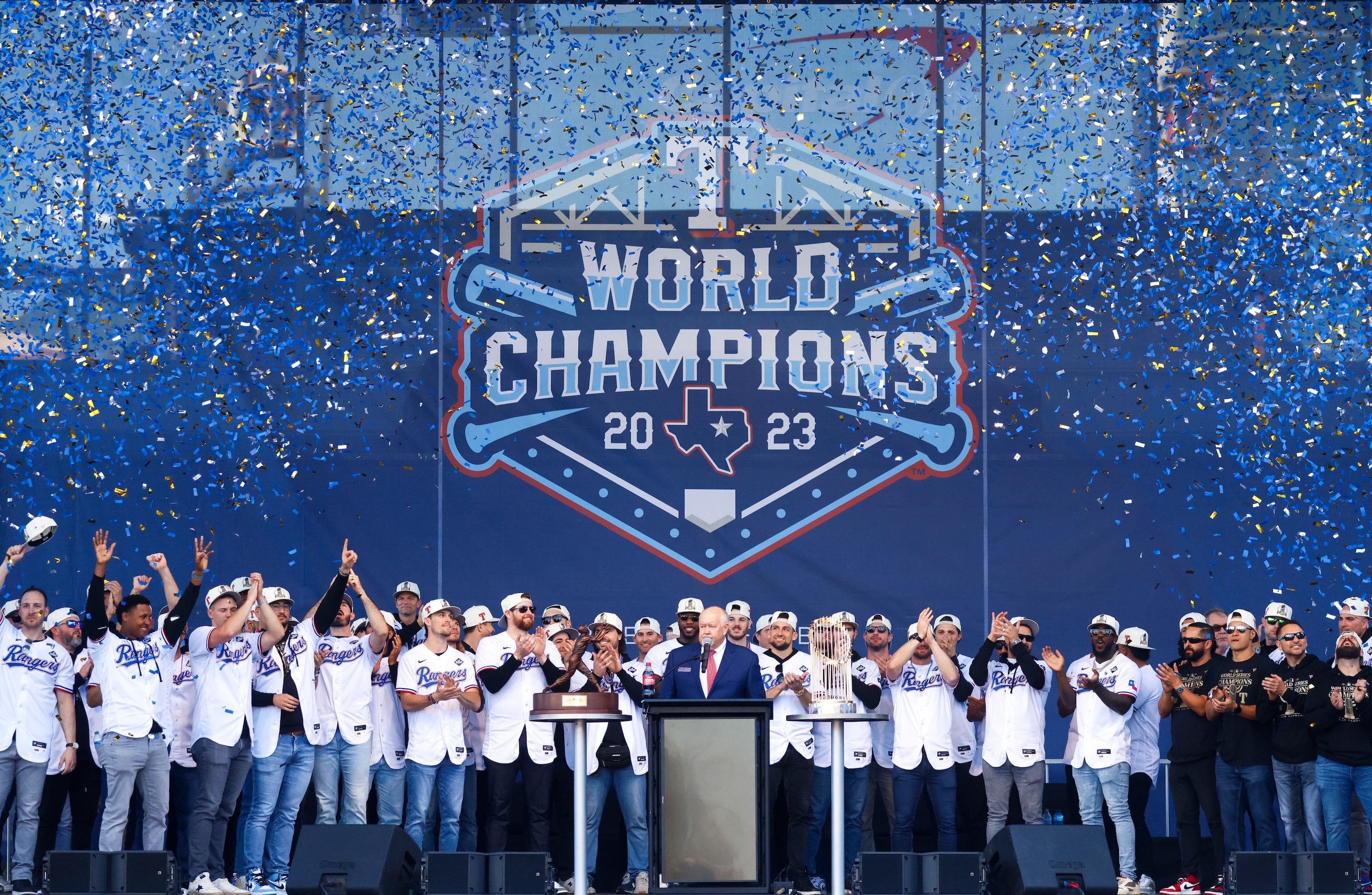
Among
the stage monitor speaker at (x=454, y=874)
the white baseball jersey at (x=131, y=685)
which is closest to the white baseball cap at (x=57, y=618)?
the white baseball jersey at (x=131, y=685)

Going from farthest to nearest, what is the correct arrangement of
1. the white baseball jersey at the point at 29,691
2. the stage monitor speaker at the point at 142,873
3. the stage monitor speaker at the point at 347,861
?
the white baseball jersey at the point at 29,691 < the stage monitor speaker at the point at 142,873 < the stage monitor speaker at the point at 347,861

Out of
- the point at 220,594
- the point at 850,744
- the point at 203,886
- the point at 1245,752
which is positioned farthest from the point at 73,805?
the point at 1245,752

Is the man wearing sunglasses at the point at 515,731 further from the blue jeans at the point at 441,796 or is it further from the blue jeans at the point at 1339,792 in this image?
the blue jeans at the point at 1339,792

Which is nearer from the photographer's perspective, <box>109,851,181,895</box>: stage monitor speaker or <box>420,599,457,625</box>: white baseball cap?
<box>109,851,181,895</box>: stage monitor speaker

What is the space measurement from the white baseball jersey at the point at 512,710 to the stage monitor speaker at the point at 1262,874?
3.37 metres

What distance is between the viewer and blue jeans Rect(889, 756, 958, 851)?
8.18m

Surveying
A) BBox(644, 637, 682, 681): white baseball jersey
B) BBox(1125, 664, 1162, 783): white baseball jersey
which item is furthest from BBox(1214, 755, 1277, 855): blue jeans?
BBox(644, 637, 682, 681): white baseball jersey

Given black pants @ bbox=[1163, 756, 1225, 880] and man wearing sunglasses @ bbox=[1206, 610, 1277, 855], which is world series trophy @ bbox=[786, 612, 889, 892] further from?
man wearing sunglasses @ bbox=[1206, 610, 1277, 855]

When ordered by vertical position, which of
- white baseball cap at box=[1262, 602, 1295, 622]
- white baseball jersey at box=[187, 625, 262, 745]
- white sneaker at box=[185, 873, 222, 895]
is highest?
white baseball cap at box=[1262, 602, 1295, 622]

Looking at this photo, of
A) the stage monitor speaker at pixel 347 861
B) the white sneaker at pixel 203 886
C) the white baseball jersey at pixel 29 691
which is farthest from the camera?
the white baseball jersey at pixel 29 691

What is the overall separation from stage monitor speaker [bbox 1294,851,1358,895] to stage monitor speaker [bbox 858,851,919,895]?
1.78 metres

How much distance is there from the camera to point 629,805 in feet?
26.2

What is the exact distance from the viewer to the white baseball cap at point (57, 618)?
8.00 m

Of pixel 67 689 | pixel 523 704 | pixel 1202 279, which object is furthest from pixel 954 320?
pixel 67 689
